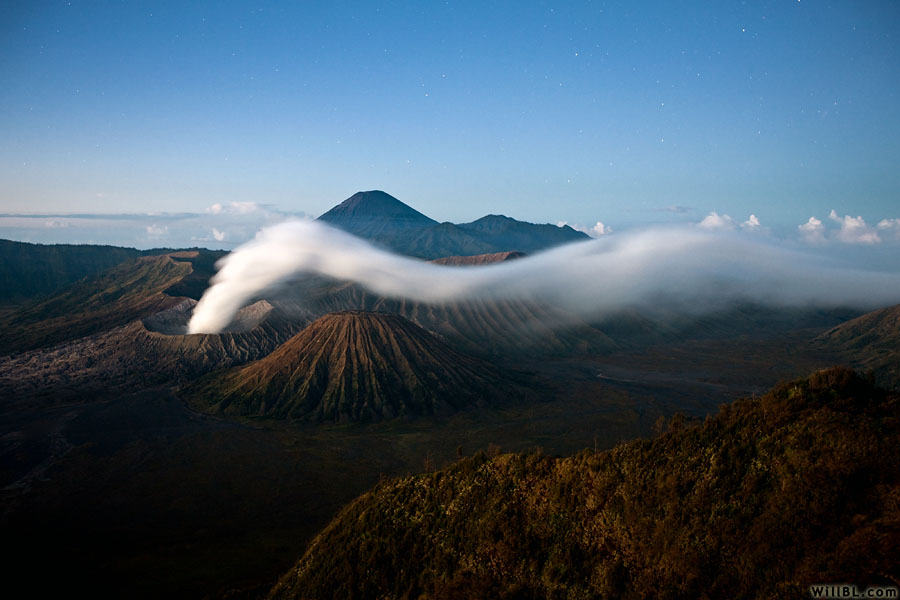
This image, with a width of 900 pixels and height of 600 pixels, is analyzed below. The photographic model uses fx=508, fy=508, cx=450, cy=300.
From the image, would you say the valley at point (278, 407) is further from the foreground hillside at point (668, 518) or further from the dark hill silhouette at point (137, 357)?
the foreground hillside at point (668, 518)

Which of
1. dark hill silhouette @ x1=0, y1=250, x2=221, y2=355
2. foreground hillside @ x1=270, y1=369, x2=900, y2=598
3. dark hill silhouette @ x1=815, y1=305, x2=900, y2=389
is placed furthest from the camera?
dark hill silhouette @ x1=0, y1=250, x2=221, y2=355

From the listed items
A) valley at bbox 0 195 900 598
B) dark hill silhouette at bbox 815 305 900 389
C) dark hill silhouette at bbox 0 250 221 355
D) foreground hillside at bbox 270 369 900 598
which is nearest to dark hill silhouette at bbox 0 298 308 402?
valley at bbox 0 195 900 598

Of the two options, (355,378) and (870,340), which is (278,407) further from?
(870,340)

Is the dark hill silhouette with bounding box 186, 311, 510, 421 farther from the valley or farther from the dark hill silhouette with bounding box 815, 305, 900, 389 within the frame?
Result: the dark hill silhouette with bounding box 815, 305, 900, 389

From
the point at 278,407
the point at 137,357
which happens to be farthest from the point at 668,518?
the point at 137,357

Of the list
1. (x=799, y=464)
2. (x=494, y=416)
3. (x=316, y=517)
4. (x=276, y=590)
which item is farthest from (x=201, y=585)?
(x=494, y=416)

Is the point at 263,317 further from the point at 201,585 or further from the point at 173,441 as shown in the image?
the point at 201,585

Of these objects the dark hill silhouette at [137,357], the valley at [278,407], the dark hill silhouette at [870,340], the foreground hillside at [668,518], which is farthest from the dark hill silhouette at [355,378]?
the dark hill silhouette at [870,340]
